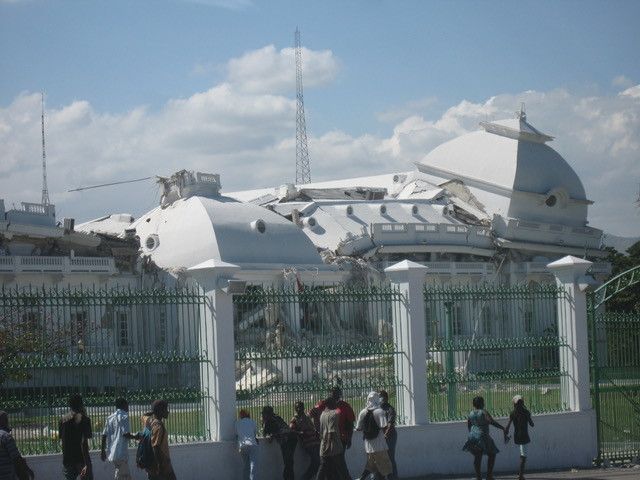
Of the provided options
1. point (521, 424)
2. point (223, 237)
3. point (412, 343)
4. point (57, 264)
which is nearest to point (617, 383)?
point (521, 424)

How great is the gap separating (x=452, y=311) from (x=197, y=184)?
30506mm

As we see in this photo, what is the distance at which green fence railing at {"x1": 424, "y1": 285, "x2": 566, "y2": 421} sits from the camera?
1784cm

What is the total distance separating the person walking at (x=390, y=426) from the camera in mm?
16094

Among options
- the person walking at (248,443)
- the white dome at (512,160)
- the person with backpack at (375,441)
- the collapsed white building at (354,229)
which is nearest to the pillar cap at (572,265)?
the person with backpack at (375,441)

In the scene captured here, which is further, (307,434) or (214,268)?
(307,434)

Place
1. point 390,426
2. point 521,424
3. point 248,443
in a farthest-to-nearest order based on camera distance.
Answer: point 521,424
point 390,426
point 248,443

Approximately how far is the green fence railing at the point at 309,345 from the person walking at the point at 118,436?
8.96 ft

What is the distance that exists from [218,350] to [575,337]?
20.8ft

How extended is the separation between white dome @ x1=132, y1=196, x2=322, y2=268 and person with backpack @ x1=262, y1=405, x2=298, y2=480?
26885 millimetres

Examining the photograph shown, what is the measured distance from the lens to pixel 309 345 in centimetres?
1677

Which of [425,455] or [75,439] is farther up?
[75,439]

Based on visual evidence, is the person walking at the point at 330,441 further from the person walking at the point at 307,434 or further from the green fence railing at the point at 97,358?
the green fence railing at the point at 97,358

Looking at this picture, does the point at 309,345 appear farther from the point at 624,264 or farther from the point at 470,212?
the point at 624,264

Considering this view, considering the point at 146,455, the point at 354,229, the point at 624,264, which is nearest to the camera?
the point at 146,455
